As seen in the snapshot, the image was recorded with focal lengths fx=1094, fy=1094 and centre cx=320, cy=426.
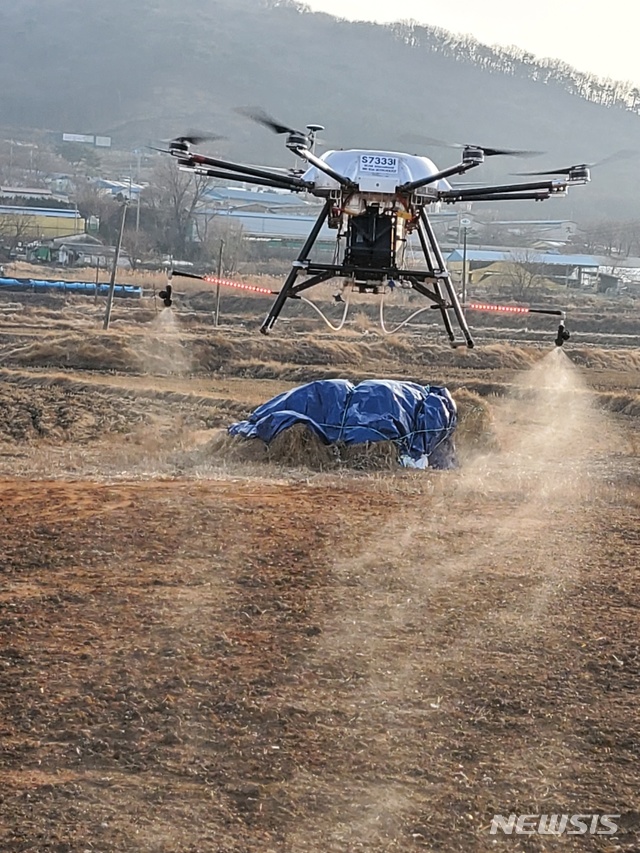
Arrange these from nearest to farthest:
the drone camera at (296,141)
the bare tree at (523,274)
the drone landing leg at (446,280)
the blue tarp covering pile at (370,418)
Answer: the drone camera at (296,141) → the drone landing leg at (446,280) → the blue tarp covering pile at (370,418) → the bare tree at (523,274)

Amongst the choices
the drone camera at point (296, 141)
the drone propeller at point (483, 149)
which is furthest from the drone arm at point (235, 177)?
→ the drone propeller at point (483, 149)

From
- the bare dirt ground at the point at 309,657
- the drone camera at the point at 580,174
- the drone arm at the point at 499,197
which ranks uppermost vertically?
the drone camera at the point at 580,174

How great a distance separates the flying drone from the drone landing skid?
0.04 ft

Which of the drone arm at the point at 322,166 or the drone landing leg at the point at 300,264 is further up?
the drone arm at the point at 322,166

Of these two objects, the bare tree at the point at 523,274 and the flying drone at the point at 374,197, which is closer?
the flying drone at the point at 374,197

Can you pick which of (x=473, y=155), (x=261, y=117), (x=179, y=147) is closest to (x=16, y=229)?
(x=179, y=147)

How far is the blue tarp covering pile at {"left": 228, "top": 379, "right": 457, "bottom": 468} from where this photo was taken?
19.7 meters

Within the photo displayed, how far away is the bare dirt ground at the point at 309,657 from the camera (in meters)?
6.70

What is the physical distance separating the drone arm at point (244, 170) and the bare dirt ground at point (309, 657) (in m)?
4.23

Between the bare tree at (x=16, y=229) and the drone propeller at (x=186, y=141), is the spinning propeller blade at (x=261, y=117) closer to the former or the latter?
the drone propeller at (x=186, y=141)

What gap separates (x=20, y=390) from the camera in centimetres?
2716

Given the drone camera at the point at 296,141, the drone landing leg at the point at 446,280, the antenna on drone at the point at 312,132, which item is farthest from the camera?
the drone landing leg at the point at 446,280

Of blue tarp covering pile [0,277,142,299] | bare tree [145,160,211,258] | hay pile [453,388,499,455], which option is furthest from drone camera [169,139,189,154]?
bare tree [145,160,211,258]

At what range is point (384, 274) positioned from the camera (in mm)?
14266
